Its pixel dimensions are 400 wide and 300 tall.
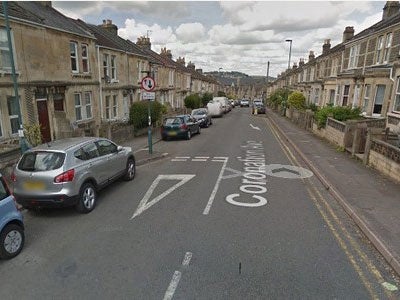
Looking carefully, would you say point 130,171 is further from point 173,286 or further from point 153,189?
point 173,286

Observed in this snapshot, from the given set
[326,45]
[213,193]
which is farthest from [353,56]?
[213,193]

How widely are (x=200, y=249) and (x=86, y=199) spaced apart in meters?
3.03

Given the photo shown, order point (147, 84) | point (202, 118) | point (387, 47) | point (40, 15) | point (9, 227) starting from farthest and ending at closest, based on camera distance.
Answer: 1. point (202, 118)
2. point (387, 47)
3. point (40, 15)
4. point (147, 84)
5. point (9, 227)

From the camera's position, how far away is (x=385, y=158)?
8711 mm

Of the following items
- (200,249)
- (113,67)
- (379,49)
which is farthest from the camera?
(113,67)

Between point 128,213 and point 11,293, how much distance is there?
267 cm

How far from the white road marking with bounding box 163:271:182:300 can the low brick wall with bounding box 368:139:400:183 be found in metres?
7.20

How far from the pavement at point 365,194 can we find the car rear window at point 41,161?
6193 mm

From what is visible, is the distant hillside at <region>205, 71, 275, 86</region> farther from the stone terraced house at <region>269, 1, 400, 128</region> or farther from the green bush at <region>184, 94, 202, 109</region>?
the stone terraced house at <region>269, 1, 400, 128</region>

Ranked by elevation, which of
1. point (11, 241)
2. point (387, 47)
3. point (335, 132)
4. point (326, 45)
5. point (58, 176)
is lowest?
point (11, 241)

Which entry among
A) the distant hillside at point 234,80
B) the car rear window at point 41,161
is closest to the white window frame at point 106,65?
the car rear window at point 41,161

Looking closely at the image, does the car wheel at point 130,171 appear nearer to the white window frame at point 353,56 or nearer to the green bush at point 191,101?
→ the white window frame at point 353,56

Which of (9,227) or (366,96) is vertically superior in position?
(366,96)

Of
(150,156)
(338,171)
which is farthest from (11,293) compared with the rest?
(338,171)
